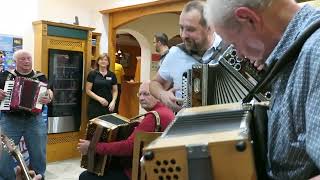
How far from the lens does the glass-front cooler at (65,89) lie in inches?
217

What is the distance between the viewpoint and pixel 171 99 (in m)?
2.28

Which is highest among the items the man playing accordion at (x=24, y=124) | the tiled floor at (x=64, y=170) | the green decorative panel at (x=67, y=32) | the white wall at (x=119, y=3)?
the white wall at (x=119, y=3)

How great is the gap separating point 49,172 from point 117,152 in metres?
2.29

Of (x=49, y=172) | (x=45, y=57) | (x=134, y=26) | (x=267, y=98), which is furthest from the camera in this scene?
(x=134, y=26)

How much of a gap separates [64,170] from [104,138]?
7.12 ft

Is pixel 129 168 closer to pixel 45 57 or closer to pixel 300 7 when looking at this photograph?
pixel 300 7

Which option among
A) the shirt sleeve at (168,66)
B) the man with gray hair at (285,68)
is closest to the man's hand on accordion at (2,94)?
the shirt sleeve at (168,66)

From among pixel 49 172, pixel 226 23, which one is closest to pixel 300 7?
pixel 226 23

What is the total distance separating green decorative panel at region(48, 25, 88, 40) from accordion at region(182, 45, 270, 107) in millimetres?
3896

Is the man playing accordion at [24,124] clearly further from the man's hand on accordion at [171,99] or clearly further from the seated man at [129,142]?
the man's hand on accordion at [171,99]

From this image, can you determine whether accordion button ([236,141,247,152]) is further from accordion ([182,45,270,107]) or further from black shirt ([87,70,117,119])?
black shirt ([87,70,117,119])

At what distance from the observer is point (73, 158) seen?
5.79 meters

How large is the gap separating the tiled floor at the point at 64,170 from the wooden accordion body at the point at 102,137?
1.66 meters

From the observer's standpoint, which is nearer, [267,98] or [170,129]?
[170,129]
